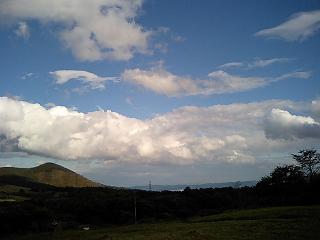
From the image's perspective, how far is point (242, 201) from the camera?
9850 cm

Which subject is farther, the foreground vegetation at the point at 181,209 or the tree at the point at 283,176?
the tree at the point at 283,176

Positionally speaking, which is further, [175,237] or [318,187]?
[318,187]

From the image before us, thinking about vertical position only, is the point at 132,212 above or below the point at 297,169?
below

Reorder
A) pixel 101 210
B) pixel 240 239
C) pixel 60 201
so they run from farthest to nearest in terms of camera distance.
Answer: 1. pixel 60 201
2. pixel 101 210
3. pixel 240 239

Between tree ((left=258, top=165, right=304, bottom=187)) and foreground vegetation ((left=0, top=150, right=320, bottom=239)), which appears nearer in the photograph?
foreground vegetation ((left=0, top=150, right=320, bottom=239))

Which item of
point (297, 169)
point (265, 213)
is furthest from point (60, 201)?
point (265, 213)

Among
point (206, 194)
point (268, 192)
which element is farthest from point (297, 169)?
point (206, 194)

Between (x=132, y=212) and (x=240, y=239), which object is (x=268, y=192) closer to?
(x=132, y=212)

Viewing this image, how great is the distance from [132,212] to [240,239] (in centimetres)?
6695

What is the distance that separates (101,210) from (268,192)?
40192 millimetres

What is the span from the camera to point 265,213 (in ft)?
203

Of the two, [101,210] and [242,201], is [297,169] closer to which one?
[242,201]

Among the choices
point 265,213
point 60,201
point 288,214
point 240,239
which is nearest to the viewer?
point 240,239

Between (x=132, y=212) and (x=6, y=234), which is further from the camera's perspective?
(x=132, y=212)
